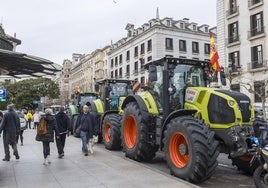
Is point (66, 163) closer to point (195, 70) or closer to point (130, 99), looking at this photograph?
point (130, 99)

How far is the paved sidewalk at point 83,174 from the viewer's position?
8148 mm

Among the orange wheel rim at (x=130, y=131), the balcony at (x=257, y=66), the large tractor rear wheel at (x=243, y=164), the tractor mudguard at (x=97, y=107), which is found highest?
the balcony at (x=257, y=66)

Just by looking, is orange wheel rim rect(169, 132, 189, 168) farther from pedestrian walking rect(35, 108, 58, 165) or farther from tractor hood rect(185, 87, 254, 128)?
pedestrian walking rect(35, 108, 58, 165)

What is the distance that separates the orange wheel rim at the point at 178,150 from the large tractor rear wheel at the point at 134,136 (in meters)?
1.76

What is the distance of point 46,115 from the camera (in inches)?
455

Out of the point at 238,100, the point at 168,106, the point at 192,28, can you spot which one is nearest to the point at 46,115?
the point at 168,106

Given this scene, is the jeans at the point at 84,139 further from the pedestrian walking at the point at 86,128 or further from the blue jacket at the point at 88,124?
the blue jacket at the point at 88,124

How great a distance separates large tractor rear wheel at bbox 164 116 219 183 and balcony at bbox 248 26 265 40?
96.4 feet

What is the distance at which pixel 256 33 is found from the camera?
36.5 m

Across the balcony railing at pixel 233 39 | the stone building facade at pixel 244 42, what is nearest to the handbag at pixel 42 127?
the stone building facade at pixel 244 42

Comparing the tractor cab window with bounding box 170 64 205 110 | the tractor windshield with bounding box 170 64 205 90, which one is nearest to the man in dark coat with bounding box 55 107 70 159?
the tractor cab window with bounding box 170 64 205 110

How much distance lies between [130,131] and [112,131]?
6.01 feet

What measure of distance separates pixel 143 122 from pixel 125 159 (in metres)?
1.43

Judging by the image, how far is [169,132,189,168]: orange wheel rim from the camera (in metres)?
8.89
